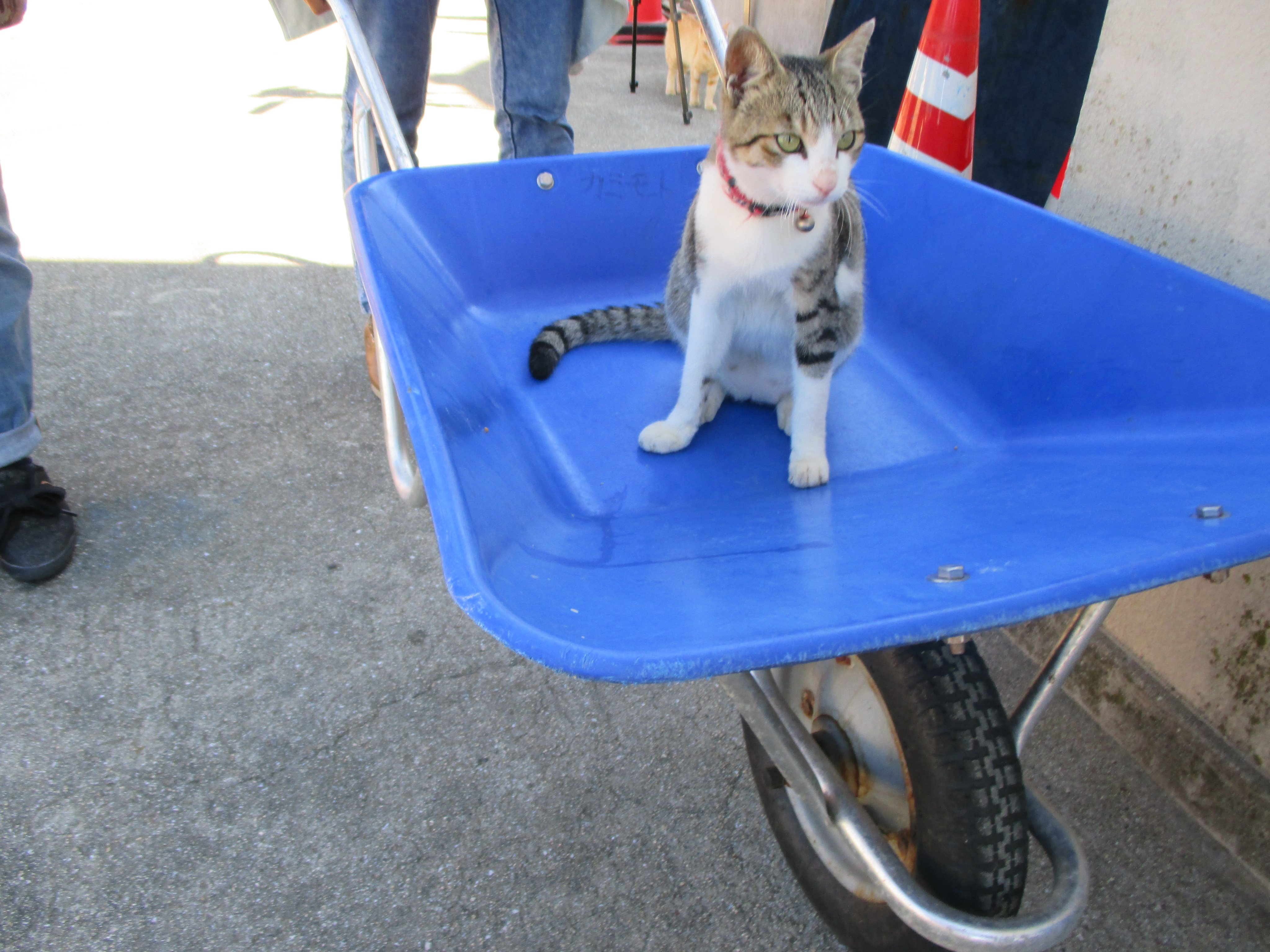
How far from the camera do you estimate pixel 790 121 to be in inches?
36.4

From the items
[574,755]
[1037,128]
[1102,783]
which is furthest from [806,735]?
[1037,128]

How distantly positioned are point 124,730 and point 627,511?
2.59 ft

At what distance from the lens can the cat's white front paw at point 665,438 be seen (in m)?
1.13

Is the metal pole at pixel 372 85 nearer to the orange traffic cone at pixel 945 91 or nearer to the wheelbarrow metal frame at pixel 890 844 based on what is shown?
the wheelbarrow metal frame at pixel 890 844

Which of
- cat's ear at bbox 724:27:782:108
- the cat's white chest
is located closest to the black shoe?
the cat's white chest

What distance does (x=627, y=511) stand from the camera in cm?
103

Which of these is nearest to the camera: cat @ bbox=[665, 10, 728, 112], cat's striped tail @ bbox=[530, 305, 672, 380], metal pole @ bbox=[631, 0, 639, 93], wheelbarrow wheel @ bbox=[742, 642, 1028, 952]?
wheelbarrow wheel @ bbox=[742, 642, 1028, 952]

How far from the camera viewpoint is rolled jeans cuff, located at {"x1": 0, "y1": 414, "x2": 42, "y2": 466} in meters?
1.44

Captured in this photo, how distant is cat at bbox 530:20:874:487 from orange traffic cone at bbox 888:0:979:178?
1.63 feet

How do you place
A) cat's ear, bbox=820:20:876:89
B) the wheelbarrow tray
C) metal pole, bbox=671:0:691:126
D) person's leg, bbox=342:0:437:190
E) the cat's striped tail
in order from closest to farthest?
the wheelbarrow tray, cat's ear, bbox=820:20:876:89, the cat's striped tail, person's leg, bbox=342:0:437:190, metal pole, bbox=671:0:691:126

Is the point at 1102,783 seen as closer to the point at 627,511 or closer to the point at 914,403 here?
the point at 914,403

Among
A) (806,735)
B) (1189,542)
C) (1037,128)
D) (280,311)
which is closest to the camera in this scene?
(1189,542)

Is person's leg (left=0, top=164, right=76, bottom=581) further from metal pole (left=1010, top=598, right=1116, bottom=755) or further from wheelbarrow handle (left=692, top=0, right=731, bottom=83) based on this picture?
metal pole (left=1010, top=598, right=1116, bottom=755)

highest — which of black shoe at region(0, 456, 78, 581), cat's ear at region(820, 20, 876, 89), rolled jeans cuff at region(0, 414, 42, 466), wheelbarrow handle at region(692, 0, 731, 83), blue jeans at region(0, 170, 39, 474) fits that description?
cat's ear at region(820, 20, 876, 89)
